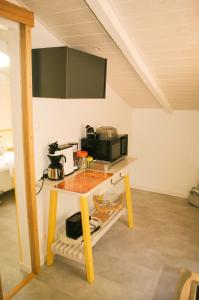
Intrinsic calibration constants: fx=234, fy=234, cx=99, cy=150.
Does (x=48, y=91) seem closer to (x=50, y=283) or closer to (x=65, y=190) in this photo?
(x=65, y=190)

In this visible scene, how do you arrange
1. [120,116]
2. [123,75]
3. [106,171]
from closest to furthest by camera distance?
[106,171]
[123,75]
[120,116]

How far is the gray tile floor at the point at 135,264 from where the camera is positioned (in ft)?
6.09

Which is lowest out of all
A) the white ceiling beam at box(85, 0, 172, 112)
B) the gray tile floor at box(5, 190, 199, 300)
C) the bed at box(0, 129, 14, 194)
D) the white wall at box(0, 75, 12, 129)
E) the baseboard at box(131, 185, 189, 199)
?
the gray tile floor at box(5, 190, 199, 300)

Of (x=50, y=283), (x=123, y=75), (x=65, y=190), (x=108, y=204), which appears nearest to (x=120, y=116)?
(x=123, y=75)

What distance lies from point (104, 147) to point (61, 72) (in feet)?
2.90

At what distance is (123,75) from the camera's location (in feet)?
8.71

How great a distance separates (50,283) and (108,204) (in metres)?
1.08

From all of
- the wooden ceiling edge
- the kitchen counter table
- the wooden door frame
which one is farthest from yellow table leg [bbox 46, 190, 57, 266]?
the wooden ceiling edge

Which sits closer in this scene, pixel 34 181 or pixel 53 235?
pixel 34 181

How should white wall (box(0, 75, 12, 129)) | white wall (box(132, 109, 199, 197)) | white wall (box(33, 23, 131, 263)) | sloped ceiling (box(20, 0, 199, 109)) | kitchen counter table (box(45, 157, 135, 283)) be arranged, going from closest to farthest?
sloped ceiling (box(20, 0, 199, 109)) → kitchen counter table (box(45, 157, 135, 283)) → white wall (box(33, 23, 131, 263)) → white wall (box(132, 109, 199, 197)) → white wall (box(0, 75, 12, 129))

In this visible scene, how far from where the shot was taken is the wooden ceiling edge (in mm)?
1392

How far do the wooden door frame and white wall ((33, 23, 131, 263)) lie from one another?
0.15m

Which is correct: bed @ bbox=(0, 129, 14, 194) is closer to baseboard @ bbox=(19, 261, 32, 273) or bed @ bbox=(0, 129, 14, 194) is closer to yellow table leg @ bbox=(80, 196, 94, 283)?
baseboard @ bbox=(19, 261, 32, 273)

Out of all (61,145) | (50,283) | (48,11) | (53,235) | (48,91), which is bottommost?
(50,283)
